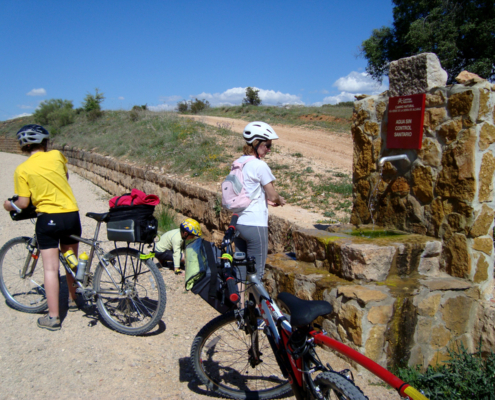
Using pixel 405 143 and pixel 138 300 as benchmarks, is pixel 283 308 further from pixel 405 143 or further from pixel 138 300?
pixel 405 143

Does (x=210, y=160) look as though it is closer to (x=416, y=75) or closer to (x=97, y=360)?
(x=416, y=75)

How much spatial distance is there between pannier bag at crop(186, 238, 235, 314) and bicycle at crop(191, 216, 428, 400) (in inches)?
4.0

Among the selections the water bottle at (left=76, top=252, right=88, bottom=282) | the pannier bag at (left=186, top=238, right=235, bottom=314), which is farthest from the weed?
the pannier bag at (left=186, top=238, right=235, bottom=314)

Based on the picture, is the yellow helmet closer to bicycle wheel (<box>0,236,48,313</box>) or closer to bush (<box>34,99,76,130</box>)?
bicycle wheel (<box>0,236,48,313</box>)

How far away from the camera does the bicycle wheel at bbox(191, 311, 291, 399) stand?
8.64 ft

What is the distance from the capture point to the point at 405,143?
3.52 metres

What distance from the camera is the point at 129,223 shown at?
3.42 m

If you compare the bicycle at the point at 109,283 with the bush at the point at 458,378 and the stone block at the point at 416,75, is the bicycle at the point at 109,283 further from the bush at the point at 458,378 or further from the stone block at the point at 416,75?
the stone block at the point at 416,75

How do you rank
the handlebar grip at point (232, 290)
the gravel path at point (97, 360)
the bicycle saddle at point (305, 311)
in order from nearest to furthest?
1. the bicycle saddle at point (305, 311)
2. the handlebar grip at point (232, 290)
3. the gravel path at point (97, 360)

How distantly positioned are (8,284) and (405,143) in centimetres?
421

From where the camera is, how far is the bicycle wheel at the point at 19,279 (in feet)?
13.1

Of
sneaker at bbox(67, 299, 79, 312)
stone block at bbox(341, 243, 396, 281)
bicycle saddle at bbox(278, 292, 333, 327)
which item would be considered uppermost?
bicycle saddle at bbox(278, 292, 333, 327)

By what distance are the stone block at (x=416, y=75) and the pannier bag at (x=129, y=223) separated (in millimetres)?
2454

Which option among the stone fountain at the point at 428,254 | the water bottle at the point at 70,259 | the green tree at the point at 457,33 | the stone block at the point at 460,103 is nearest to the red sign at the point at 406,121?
the stone fountain at the point at 428,254
